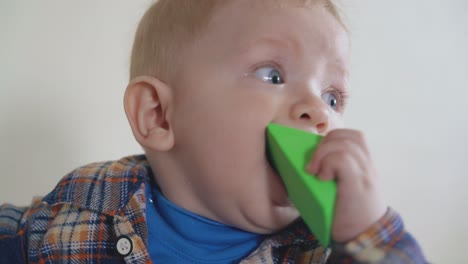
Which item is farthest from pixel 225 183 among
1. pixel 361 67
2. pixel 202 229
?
pixel 361 67

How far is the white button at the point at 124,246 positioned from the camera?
0.58 meters

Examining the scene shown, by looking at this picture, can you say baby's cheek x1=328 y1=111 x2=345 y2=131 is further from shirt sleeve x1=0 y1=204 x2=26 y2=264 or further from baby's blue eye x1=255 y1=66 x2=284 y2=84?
shirt sleeve x1=0 y1=204 x2=26 y2=264

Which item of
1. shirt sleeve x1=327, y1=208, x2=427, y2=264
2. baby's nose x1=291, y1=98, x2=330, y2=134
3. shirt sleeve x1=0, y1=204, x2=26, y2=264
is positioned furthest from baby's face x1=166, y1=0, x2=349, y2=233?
shirt sleeve x1=0, y1=204, x2=26, y2=264

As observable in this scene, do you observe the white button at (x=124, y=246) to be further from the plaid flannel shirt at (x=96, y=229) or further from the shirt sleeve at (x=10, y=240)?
the shirt sleeve at (x=10, y=240)

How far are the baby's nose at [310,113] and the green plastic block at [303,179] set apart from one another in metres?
0.03

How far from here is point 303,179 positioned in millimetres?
406

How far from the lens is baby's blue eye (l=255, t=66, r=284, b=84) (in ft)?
1.73

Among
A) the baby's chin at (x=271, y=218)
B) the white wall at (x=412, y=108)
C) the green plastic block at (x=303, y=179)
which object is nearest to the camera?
the green plastic block at (x=303, y=179)

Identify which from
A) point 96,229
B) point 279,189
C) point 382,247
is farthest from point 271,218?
point 96,229

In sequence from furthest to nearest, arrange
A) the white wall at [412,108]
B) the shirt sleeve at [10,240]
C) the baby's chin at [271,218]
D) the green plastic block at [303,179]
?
the white wall at [412,108], the shirt sleeve at [10,240], the baby's chin at [271,218], the green plastic block at [303,179]

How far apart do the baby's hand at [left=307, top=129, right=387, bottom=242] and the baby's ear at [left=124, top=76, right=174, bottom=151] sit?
0.24 m

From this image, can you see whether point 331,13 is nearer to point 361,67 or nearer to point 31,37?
point 361,67

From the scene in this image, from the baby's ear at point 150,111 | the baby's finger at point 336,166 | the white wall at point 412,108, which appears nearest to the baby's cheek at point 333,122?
the baby's finger at point 336,166

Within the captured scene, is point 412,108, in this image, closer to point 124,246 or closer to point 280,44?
point 280,44
